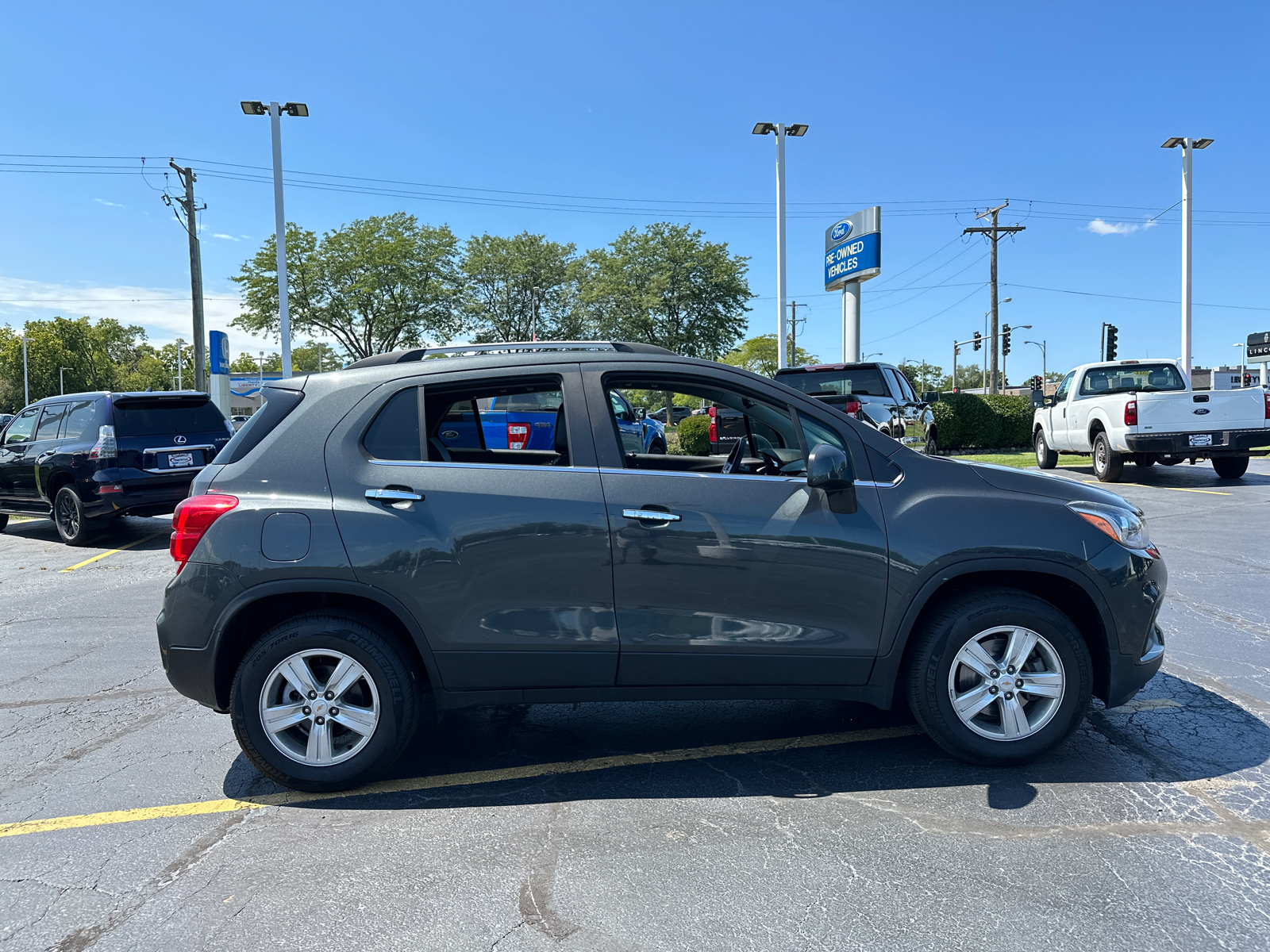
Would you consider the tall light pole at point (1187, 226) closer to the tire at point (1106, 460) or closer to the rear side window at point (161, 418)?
the tire at point (1106, 460)

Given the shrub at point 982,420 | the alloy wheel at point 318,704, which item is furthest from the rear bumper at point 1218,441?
the alloy wheel at point 318,704

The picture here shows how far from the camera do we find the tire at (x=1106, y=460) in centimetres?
1388

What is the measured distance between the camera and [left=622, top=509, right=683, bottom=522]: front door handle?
11.1 ft

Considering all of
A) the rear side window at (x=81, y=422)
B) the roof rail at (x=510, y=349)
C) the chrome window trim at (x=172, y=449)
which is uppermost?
the roof rail at (x=510, y=349)

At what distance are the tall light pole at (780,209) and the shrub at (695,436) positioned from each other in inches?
103

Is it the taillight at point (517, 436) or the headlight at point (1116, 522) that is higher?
the taillight at point (517, 436)

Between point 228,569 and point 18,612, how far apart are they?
505cm

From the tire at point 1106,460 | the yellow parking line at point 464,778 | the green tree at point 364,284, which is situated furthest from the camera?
the green tree at point 364,284

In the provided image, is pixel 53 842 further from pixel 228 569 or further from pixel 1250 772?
pixel 1250 772

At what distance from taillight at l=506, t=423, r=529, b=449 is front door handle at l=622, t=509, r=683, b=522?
4.14 feet

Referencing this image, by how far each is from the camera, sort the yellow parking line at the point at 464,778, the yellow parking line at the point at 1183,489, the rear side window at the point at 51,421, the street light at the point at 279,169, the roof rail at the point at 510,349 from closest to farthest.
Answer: the yellow parking line at the point at 464,778
the roof rail at the point at 510,349
the rear side window at the point at 51,421
the yellow parking line at the point at 1183,489
the street light at the point at 279,169

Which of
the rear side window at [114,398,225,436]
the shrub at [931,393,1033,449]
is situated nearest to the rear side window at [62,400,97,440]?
the rear side window at [114,398,225,436]

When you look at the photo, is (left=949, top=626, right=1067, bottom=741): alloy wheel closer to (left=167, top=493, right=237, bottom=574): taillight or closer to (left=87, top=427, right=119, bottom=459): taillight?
(left=167, top=493, right=237, bottom=574): taillight

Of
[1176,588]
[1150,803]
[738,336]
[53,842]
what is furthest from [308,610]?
[738,336]
